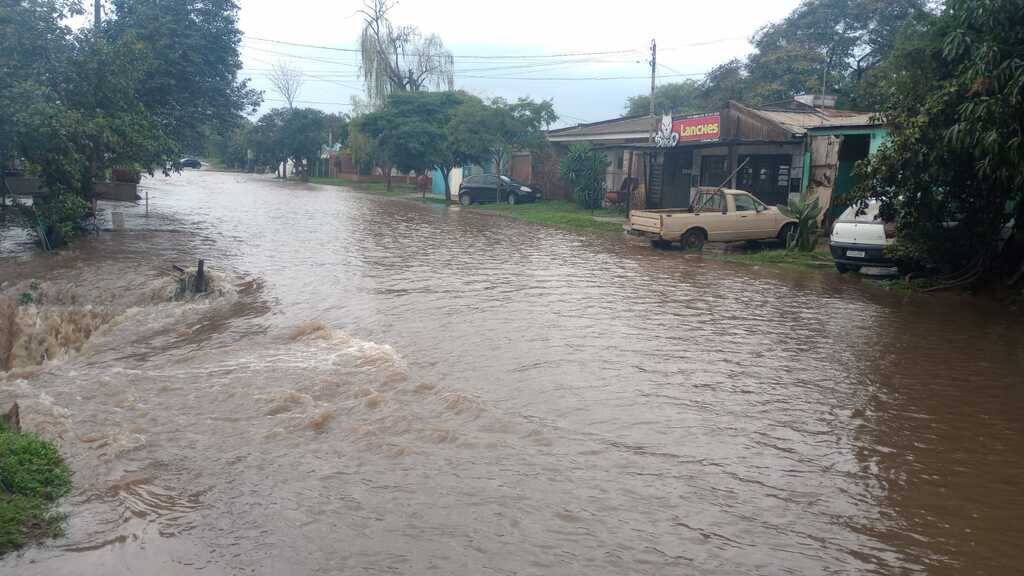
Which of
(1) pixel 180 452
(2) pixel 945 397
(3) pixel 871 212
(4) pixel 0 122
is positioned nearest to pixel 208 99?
(4) pixel 0 122

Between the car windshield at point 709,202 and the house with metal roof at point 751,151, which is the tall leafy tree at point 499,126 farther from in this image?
the car windshield at point 709,202

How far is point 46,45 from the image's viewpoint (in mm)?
15805

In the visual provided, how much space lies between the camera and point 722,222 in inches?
750

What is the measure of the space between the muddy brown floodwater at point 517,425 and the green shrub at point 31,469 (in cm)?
20

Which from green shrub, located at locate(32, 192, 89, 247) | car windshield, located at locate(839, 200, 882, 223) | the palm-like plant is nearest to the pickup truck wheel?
the palm-like plant

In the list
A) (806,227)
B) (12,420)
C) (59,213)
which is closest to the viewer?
(12,420)

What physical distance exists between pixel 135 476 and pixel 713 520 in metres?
4.07

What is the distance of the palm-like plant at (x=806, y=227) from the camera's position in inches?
715

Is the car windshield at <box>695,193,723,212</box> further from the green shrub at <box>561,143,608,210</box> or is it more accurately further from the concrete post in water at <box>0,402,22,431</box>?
the concrete post in water at <box>0,402,22,431</box>

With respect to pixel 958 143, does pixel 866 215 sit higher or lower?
lower

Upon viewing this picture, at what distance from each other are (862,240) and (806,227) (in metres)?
3.21

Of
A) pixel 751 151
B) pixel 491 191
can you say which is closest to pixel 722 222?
pixel 751 151

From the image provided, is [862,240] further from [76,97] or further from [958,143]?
[76,97]

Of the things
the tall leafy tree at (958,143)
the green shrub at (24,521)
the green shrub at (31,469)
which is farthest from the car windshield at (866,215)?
the green shrub at (24,521)
